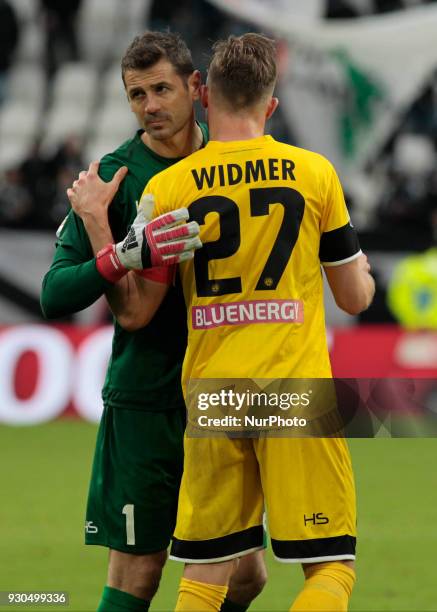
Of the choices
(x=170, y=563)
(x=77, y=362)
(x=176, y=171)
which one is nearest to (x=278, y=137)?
(x=77, y=362)

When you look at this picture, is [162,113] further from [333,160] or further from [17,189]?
[333,160]

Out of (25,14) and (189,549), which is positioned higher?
(25,14)

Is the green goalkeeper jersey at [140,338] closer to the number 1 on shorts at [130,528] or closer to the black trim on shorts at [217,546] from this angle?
the number 1 on shorts at [130,528]

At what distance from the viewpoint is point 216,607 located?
Result: 3.13 meters

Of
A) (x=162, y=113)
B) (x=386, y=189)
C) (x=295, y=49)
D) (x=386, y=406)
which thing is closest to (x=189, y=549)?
(x=386, y=406)

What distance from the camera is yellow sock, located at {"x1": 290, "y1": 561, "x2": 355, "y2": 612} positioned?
2.99 meters

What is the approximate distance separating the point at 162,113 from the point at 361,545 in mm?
3076

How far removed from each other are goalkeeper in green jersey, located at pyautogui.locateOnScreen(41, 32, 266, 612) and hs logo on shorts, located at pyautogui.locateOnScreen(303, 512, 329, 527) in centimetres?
69

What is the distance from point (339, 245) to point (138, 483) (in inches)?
40.5

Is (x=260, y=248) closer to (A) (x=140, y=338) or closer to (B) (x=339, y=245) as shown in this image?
(B) (x=339, y=245)

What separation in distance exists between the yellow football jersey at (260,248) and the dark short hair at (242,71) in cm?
12

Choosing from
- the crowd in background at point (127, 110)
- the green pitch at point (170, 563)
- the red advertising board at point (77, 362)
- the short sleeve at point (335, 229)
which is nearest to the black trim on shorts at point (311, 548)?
the short sleeve at point (335, 229)

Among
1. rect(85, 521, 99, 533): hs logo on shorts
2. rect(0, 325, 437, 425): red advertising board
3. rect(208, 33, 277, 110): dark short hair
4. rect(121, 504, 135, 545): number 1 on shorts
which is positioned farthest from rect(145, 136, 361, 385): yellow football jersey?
rect(0, 325, 437, 425): red advertising board

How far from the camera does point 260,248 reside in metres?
3.09
